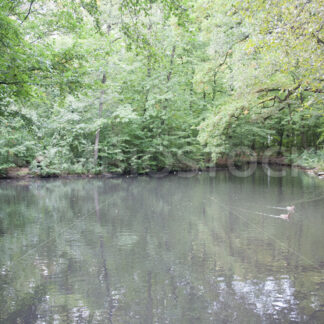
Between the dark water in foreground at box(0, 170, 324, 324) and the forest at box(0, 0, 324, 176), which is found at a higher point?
the forest at box(0, 0, 324, 176)

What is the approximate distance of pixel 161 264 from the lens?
4.70 meters

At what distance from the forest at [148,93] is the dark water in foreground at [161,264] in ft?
9.60

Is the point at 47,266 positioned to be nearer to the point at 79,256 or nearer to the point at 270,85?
the point at 79,256

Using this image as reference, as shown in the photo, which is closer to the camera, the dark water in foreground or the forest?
the dark water in foreground

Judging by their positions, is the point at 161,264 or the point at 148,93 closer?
the point at 161,264

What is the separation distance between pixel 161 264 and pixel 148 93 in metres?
16.6

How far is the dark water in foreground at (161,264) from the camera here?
341 centimetres

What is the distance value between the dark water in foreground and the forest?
2.92 meters

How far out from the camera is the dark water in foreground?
3414mm

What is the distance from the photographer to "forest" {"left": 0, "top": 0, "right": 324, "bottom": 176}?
7035 mm

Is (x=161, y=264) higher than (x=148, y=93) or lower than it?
lower

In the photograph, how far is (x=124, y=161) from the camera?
19.6 meters

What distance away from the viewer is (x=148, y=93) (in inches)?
794

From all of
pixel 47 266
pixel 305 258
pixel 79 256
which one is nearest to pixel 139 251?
pixel 79 256
